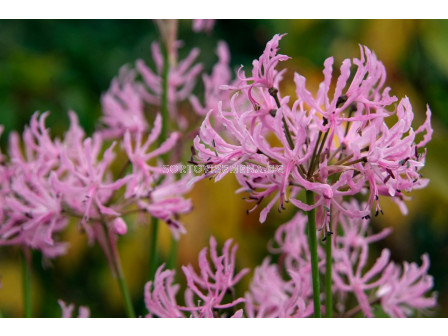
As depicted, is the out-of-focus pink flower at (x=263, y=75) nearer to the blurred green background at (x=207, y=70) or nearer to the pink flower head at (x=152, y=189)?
the pink flower head at (x=152, y=189)

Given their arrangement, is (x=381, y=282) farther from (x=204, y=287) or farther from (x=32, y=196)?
(x=32, y=196)

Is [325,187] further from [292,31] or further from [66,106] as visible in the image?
[66,106]

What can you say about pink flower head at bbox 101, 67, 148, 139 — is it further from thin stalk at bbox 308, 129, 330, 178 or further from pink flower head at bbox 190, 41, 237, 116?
thin stalk at bbox 308, 129, 330, 178

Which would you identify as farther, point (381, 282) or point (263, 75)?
point (381, 282)

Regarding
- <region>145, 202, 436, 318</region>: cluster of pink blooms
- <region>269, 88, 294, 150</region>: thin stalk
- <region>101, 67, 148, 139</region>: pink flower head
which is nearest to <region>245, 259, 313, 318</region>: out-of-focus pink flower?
<region>145, 202, 436, 318</region>: cluster of pink blooms

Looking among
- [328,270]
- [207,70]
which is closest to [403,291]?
[328,270]

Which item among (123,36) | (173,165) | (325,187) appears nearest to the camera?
(325,187)
